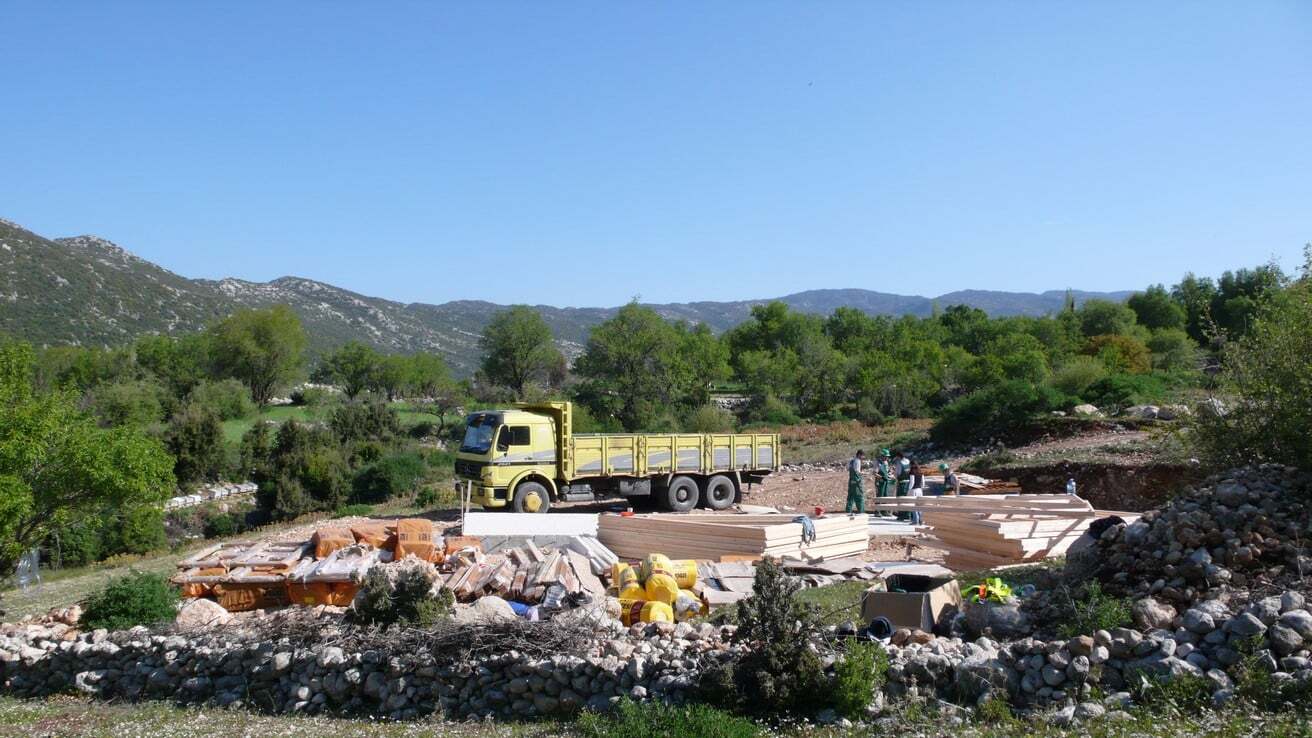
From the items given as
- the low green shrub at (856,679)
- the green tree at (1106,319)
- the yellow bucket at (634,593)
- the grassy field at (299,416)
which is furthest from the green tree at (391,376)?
the low green shrub at (856,679)

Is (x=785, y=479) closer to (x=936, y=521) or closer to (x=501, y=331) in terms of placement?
(x=936, y=521)

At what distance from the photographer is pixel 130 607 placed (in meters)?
11.3

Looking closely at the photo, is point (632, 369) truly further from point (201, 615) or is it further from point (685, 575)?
point (201, 615)

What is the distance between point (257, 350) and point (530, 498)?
2260 inches

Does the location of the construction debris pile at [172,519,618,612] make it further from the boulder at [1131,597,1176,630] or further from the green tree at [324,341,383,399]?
the green tree at [324,341,383,399]

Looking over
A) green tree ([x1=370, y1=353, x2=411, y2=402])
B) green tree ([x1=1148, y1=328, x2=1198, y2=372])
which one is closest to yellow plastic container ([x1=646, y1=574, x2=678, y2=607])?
green tree ([x1=1148, y1=328, x2=1198, y2=372])

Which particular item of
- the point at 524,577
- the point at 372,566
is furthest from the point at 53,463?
the point at 524,577

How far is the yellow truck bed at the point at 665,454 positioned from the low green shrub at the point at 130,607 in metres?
9.53

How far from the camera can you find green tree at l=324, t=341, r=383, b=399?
261ft

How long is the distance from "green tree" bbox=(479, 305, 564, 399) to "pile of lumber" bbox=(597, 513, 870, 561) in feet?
172

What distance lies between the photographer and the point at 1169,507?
32.2 ft

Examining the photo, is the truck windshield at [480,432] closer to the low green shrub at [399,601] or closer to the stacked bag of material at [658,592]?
the stacked bag of material at [658,592]

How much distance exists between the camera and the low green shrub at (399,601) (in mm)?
9328

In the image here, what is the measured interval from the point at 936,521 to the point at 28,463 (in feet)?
48.4
